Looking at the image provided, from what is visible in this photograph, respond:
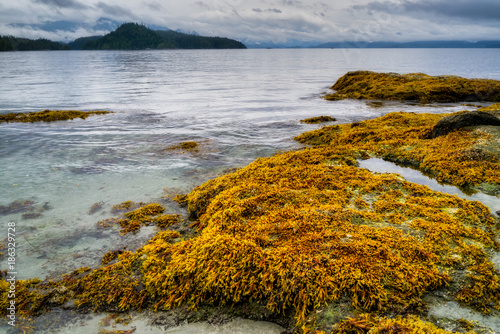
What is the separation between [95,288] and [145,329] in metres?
1.02

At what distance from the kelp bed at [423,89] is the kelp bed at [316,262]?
19.3 meters

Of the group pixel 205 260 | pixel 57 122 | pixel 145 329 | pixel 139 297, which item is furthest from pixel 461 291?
pixel 57 122

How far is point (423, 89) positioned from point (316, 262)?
23511 mm

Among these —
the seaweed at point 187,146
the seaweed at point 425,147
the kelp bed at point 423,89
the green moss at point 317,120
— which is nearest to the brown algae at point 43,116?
the seaweed at point 187,146

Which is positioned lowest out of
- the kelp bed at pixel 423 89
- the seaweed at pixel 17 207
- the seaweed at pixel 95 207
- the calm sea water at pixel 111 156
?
the seaweed at pixel 17 207

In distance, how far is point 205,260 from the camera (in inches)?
142

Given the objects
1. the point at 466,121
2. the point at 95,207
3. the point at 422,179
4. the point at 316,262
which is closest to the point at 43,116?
the point at 95,207

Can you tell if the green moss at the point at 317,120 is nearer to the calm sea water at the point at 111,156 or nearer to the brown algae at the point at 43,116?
the calm sea water at the point at 111,156

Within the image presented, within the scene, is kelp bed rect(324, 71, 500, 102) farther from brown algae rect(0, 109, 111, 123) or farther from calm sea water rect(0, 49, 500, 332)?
brown algae rect(0, 109, 111, 123)

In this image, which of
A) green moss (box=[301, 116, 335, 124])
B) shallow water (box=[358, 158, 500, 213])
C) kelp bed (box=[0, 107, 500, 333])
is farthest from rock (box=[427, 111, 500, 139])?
green moss (box=[301, 116, 335, 124])

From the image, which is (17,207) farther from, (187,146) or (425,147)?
(425,147)

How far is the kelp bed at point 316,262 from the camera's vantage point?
2.96 meters

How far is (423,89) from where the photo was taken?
2194cm

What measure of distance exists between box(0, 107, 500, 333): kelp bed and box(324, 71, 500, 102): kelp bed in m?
19.3
